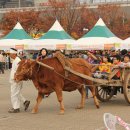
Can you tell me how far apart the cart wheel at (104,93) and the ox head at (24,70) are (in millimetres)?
2975

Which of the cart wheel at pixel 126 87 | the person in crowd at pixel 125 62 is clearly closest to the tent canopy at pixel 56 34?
the person in crowd at pixel 125 62

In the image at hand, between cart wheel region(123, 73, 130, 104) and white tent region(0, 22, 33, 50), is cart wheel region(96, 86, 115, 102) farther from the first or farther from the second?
white tent region(0, 22, 33, 50)

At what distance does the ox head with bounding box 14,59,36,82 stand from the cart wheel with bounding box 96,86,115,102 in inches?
117

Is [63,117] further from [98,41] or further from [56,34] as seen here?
[56,34]

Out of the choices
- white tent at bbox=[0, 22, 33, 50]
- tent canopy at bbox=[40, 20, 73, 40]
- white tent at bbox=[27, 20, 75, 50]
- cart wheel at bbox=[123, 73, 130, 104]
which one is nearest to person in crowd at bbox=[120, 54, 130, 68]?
cart wheel at bbox=[123, 73, 130, 104]

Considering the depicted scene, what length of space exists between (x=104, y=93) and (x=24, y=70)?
3.73m

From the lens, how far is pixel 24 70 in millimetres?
10477

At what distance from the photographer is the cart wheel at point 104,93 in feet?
42.5

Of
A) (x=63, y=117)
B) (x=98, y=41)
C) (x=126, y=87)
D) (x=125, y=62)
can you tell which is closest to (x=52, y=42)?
(x=98, y=41)

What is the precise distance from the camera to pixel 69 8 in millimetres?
52781

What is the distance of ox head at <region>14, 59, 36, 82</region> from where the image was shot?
34.4 ft

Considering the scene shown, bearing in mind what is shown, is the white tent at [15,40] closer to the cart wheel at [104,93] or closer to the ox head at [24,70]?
the cart wheel at [104,93]

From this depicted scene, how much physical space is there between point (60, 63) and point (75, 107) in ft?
5.59

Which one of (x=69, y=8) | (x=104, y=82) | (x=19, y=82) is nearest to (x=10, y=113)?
(x=19, y=82)
